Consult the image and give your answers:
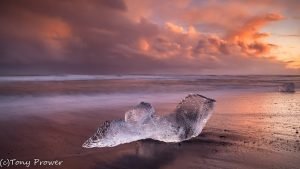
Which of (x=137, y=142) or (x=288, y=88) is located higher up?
(x=288, y=88)

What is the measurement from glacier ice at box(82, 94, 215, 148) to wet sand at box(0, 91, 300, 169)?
0.06 meters

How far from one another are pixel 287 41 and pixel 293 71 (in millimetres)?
818

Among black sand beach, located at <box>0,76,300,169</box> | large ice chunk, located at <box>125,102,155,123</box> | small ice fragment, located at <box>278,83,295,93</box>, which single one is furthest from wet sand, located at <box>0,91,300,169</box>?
small ice fragment, located at <box>278,83,295,93</box>

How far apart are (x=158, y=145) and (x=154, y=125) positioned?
15cm

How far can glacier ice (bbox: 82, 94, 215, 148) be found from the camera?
2387 millimetres

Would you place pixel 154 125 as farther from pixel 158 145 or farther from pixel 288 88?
pixel 288 88

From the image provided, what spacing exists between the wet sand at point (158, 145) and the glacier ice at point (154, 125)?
62 millimetres

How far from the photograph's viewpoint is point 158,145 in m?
2.59

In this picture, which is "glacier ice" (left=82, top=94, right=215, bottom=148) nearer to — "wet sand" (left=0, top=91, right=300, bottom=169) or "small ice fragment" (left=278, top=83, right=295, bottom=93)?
"wet sand" (left=0, top=91, right=300, bottom=169)

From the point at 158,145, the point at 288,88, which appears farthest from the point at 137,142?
the point at 288,88

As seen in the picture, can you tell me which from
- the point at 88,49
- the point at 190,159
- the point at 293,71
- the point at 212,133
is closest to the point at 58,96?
the point at 88,49

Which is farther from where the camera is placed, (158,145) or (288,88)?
(288,88)

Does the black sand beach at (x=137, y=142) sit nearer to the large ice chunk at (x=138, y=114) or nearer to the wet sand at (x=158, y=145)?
the wet sand at (x=158, y=145)

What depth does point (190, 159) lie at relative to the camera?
231 centimetres
